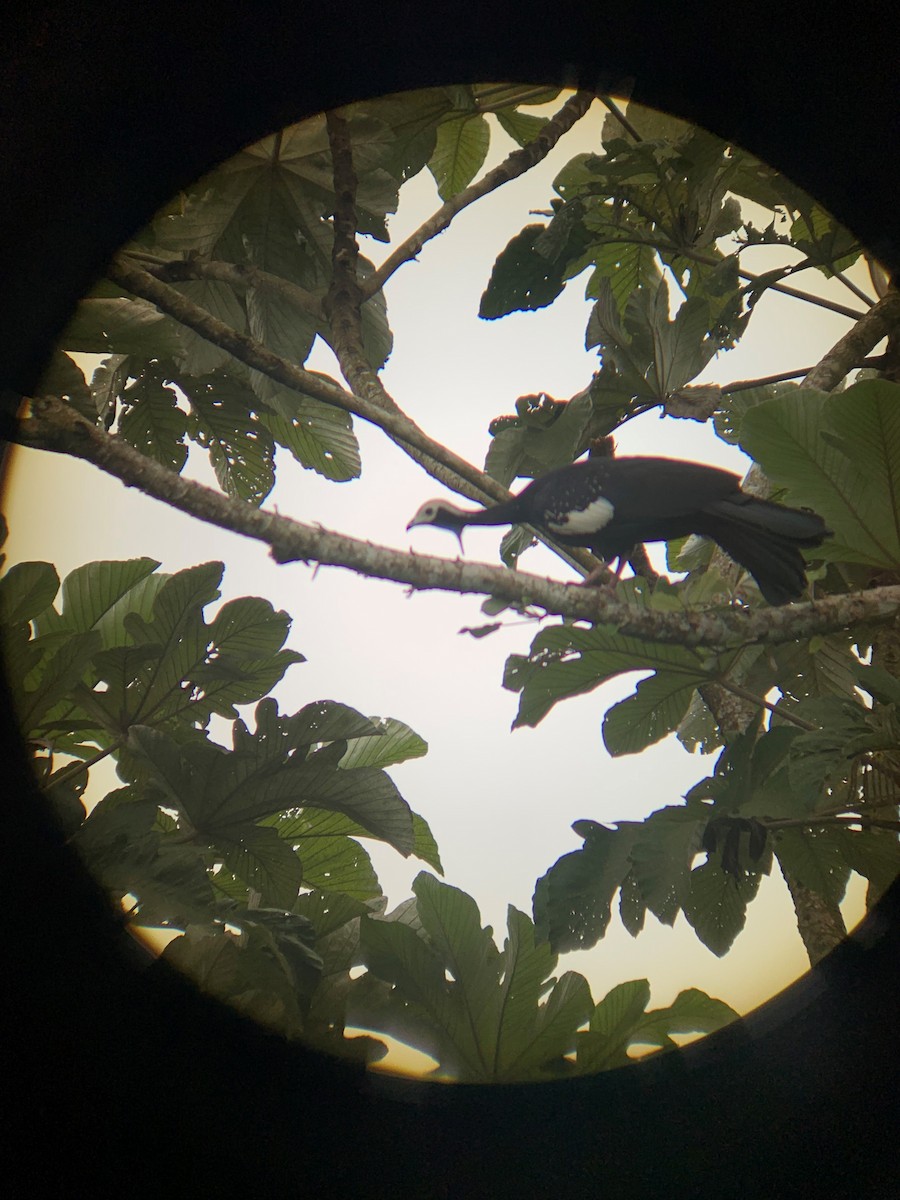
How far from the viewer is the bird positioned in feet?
5.69

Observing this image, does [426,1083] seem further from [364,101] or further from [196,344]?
[364,101]

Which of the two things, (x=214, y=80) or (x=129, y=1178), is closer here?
(x=129, y=1178)

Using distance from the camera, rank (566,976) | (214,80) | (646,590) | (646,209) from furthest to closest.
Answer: (646,209) → (646,590) → (566,976) → (214,80)

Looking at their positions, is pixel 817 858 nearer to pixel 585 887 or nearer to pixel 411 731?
pixel 585 887

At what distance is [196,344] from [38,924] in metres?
1.55

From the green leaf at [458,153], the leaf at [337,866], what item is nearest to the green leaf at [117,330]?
the green leaf at [458,153]

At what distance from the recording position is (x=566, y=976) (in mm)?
1704

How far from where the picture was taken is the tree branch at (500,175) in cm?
221

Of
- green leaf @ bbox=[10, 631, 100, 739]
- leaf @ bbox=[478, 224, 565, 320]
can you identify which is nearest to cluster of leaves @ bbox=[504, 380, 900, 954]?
leaf @ bbox=[478, 224, 565, 320]

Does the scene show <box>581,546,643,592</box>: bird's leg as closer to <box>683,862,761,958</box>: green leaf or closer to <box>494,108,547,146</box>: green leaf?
<box>683,862,761,958</box>: green leaf

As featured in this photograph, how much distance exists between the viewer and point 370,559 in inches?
59.9

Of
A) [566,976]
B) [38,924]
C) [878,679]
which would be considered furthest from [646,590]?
[38,924]

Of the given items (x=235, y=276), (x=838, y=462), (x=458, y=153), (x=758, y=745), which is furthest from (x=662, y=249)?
(x=758, y=745)

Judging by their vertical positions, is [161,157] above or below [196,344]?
below
